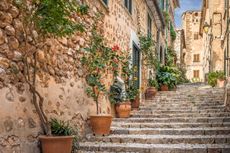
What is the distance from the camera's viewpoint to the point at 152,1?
12.4m

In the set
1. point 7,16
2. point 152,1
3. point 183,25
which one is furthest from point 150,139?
point 183,25

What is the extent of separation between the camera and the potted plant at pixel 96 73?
5996 millimetres

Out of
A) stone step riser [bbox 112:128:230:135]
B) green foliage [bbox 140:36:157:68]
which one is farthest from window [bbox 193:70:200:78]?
stone step riser [bbox 112:128:230:135]

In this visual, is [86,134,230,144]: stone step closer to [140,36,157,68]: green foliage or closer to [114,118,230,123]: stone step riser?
[114,118,230,123]: stone step riser

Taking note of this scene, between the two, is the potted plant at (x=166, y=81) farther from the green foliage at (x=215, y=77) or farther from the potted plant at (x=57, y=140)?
the potted plant at (x=57, y=140)

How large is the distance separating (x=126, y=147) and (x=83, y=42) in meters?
2.12

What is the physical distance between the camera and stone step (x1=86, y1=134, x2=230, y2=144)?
5.47 meters

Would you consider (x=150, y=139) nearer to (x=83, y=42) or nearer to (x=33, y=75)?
(x=83, y=42)

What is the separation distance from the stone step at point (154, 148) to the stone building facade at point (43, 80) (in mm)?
511

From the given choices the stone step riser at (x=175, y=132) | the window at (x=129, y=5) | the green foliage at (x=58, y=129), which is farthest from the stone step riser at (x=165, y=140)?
the window at (x=129, y=5)

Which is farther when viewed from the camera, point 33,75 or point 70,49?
point 70,49

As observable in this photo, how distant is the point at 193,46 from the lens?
39.1 meters

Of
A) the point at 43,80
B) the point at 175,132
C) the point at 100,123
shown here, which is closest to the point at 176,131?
the point at 175,132

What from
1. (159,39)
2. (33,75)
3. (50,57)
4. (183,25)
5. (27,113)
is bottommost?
(27,113)
